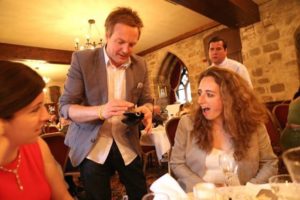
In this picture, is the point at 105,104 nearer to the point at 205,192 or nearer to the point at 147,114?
the point at 147,114

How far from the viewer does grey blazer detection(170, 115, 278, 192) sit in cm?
144

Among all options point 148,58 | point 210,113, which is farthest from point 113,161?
point 148,58

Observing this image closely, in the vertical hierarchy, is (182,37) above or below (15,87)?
above

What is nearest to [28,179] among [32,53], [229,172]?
[229,172]

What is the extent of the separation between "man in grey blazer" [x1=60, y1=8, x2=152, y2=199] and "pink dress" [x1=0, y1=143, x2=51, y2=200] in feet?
0.93

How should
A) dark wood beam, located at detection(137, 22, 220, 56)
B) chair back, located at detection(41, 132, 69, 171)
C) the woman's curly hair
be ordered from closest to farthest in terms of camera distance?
the woman's curly hair < chair back, located at detection(41, 132, 69, 171) < dark wood beam, located at detection(137, 22, 220, 56)

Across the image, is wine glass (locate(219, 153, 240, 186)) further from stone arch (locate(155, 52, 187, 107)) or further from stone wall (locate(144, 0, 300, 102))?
stone arch (locate(155, 52, 187, 107))

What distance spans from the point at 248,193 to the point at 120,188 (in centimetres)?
301

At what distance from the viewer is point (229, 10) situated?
450 cm

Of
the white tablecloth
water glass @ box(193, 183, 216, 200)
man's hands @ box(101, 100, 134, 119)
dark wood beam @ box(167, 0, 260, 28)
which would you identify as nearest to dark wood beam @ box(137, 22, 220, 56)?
dark wood beam @ box(167, 0, 260, 28)

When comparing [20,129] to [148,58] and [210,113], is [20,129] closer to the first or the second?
[210,113]

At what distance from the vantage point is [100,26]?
562cm

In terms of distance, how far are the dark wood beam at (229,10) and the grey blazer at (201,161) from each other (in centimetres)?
285

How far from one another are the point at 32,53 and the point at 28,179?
235 inches
